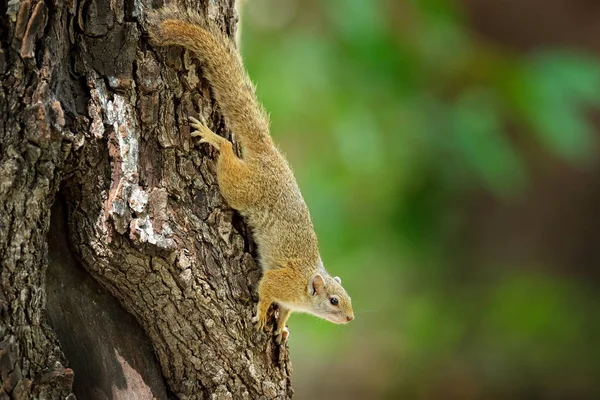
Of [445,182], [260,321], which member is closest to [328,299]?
[260,321]

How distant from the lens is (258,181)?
3.65 m

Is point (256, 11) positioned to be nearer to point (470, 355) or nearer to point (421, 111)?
point (421, 111)

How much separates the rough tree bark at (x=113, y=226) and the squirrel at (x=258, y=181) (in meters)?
0.07

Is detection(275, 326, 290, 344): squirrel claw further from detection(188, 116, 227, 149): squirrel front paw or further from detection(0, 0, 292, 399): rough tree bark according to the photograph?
detection(188, 116, 227, 149): squirrel front paw

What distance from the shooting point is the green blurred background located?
20.4ft

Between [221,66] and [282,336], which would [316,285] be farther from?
[221,66]

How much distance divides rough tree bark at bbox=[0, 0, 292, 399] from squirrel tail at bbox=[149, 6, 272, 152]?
0.20ft

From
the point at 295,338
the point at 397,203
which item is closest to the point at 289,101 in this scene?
the point at 397,203

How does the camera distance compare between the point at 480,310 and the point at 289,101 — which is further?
the point at 480,310

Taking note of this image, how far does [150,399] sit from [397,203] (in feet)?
15.7

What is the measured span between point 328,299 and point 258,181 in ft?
3.32

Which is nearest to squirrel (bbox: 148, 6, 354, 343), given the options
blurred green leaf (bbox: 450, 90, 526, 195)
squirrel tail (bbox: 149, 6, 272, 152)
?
squirrel tail (bbox: 149, 6, 272, 152)

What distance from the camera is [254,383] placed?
10.4 feet

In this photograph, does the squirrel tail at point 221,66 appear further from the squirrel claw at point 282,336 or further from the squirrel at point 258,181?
the squirrel claw at point 282,336
